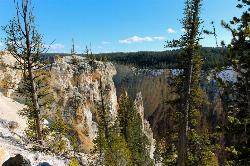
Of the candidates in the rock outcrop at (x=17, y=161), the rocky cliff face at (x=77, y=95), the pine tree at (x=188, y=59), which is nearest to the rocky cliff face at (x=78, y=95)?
the rocky cliff face at (x=77, y=95)

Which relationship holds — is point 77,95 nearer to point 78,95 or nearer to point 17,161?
point 78,95

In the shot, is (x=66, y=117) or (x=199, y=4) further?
(x=66, y=117)

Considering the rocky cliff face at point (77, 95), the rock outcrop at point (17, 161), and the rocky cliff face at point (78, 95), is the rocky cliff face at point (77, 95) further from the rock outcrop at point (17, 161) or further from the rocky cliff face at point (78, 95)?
the rock outcrop at point (17, 161)

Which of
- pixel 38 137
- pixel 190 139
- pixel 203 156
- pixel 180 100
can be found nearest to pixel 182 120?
pixel 180 100

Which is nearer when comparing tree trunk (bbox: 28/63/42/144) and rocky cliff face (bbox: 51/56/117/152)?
tree trunk (bbox: 28/63/42/144)

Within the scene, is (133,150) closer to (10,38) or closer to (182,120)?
(182,120)

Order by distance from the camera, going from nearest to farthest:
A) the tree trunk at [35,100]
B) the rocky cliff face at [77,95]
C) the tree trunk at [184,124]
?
the tree trunk at [35,100], the tree trunk at [184,124], the rocky cliff face at [77,95]

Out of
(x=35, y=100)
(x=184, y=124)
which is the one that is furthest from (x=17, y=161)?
(x=184, y=124)

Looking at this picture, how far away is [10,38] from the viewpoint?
24.3 metres

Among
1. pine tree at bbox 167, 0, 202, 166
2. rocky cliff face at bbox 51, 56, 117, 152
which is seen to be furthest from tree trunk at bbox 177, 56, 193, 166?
rocky cliff face at bbox 51, 56, 117, 152

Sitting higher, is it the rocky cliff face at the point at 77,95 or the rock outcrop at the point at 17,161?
the rock outcrop at the point at 17,161

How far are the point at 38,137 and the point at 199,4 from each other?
14.1 m

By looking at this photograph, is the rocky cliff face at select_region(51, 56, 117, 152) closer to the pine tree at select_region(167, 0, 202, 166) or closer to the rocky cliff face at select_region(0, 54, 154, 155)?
the rocky cliff face at select_region(0, 54, 154, 155)

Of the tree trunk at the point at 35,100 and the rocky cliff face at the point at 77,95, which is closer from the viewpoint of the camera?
the tree trunk at the point at 35,100
